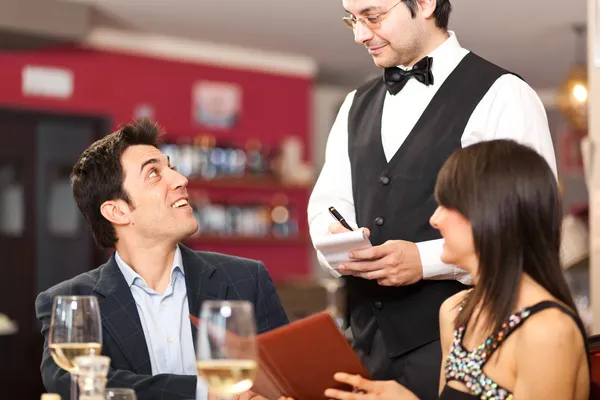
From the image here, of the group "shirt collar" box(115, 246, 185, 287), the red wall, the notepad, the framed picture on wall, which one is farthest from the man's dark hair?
the framed picture on wall

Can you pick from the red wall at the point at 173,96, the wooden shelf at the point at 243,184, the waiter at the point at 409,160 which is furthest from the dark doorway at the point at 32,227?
the waiter at the point at 409,160

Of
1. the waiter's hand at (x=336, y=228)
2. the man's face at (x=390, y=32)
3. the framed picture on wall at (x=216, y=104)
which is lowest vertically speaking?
the waiter's hand at (x=336, y=228)

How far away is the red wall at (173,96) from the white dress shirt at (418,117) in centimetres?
482

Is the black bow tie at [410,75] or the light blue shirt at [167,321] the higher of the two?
the black bow tie at [410,75]

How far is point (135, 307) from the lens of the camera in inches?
86.9

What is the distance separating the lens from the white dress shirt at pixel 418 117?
2082 millimetres

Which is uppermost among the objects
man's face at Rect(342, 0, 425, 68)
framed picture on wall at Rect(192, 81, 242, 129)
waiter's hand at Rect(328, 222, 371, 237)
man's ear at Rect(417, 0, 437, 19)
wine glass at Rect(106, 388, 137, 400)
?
framed picture on wall at Rect(192, 81, 242, 129)

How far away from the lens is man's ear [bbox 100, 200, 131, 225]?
7.79 ft

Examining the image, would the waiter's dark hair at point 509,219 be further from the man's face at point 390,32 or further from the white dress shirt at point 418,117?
the man's face at point 390,32

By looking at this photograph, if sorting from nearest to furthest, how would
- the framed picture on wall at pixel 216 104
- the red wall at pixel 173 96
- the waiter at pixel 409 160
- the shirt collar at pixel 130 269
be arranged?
the waiter at pixel 409 160 < the shirt collar at pixel 130 269 < the red wall at pixel 173 96 < the framed picture on wall at pixel 216 104

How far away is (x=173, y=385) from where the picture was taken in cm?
199

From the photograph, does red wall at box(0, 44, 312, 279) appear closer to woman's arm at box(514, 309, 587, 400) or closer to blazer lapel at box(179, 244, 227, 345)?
blazer lapel at box(179, 244, 227, 345)

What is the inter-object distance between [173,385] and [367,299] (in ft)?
1.79

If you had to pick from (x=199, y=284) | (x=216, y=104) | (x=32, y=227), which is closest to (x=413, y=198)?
(x=199, y=284)
